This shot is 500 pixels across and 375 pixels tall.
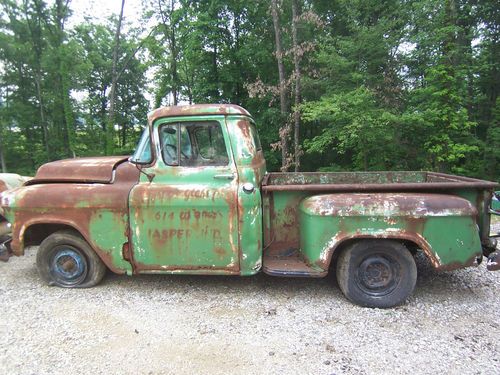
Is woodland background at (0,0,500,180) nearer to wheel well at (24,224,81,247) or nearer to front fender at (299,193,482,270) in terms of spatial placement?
front fender at (299,193,482,270)

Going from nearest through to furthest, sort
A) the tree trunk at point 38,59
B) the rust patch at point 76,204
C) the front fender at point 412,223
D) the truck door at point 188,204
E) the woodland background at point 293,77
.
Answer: the front fender at point 412,223 < the truck door at point 188,204 < the rust patch at point 76,204 < the woodland background at point 293,77 < the tree trunk at point 38,59

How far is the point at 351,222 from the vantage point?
11.2 ft

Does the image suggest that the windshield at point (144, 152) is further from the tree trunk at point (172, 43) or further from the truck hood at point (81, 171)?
the tree trunk at point (172, 43)

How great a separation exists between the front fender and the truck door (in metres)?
0.99

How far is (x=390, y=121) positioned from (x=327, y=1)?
7.17 metres

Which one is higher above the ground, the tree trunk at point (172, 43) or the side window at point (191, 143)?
the tree trunk at point (172, 43)

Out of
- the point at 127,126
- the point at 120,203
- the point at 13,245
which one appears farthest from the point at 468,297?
the point at 127,126

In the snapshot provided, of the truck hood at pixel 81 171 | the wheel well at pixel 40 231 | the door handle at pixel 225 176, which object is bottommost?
the wheel well at pixel 40 231

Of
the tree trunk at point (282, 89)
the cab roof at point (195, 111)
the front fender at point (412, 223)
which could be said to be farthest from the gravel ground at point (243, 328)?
the tree trunk at point (282, 89)

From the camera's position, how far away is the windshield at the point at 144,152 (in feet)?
12.6

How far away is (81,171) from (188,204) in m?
1.47

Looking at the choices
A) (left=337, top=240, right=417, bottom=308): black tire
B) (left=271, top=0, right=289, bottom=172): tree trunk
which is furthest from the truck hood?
(left=271, top=0, right=289, bottom=172): tree trunk

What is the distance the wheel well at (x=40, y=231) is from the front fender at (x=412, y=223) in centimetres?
299

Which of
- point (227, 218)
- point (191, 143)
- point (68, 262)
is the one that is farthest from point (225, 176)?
point (68, 262)
